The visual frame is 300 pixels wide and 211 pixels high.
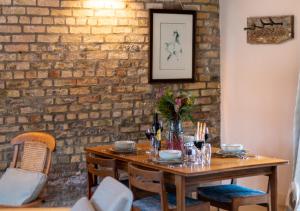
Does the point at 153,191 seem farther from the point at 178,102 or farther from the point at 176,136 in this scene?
the point at 178,102

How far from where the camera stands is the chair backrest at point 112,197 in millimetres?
2834

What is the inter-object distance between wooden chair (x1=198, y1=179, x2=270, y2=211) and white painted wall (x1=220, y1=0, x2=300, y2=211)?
1142 mm

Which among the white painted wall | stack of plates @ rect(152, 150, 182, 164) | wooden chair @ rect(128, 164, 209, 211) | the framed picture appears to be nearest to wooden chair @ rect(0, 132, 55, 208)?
wooden chair @ rect(128, 164, 209, 211)

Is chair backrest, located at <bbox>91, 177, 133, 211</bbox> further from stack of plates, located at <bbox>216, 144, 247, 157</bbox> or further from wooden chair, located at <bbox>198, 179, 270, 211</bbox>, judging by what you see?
A: stack of plates, located at <bbox>216, 144, 247, 157</bbox>

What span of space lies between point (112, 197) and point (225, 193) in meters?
1.72

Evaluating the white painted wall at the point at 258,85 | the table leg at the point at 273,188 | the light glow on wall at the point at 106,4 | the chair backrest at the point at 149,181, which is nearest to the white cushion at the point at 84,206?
the chair backrest at the point at 149,181

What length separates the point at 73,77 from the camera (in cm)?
543

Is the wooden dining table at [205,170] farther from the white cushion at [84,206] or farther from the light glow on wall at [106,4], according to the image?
the light glow on wall at [106,4]

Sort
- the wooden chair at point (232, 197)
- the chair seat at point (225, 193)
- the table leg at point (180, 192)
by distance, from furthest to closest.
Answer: the chair seat at point (225, 193)
the wooden chair at point (232, 197)
the table leg at point (180, 192)

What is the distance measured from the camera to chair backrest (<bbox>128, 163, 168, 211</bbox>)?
12.9 ft

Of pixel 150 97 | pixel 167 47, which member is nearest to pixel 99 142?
pixel 150 97

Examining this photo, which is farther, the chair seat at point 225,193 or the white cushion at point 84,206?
the chair seat at point 225,193

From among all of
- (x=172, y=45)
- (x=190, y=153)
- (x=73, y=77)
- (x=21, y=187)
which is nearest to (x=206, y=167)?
(x=190, y=153)

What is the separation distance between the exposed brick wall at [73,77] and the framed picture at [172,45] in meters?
0.08
